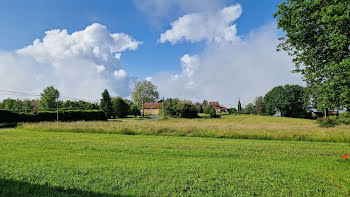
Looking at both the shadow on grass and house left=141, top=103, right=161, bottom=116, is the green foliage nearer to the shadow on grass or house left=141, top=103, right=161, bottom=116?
house left=141, top=103, right=161, bottom=116

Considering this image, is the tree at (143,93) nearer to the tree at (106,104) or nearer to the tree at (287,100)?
the tree at (106,104)

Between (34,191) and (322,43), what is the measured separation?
49.9 feet

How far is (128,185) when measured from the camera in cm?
425

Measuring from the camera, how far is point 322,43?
40.1 feet

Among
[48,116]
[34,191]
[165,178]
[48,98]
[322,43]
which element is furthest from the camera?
→ [48,98]

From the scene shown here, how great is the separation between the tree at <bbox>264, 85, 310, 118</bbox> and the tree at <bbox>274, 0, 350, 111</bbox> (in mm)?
53864

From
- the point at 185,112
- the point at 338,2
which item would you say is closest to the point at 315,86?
the point at 338,2

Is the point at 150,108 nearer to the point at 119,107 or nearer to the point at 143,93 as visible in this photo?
the point at 143,93

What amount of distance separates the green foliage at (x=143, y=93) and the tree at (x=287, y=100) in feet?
142

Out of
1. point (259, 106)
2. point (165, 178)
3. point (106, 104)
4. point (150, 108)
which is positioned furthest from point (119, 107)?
point (165, 178)

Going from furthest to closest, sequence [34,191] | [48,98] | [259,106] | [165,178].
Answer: [259,106], [48,98], [165,178], [34,191]

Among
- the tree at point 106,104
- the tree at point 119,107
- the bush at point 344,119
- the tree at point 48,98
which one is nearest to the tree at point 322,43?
the bush at point 344,119

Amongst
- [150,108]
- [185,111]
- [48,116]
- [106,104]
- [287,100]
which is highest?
[287,100]

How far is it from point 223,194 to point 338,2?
12852mm
